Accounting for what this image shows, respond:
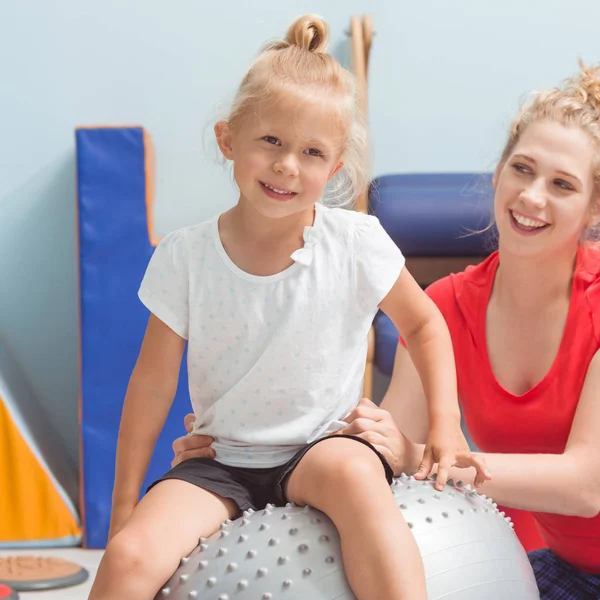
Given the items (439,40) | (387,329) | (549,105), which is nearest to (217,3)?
(439,40)

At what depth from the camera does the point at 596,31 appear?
2.76 m

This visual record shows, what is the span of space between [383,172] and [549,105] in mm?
1416

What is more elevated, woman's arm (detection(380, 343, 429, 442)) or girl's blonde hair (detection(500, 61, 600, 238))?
girl's blonde hair (detection(500, 61, 600, 238))

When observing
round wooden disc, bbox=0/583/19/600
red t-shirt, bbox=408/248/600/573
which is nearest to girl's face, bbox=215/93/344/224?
red t-shirt, bbox=408/248/600/573

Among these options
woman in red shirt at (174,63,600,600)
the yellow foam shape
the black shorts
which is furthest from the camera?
the yellow foam shape

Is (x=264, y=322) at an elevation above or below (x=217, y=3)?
below

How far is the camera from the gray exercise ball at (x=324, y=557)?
34.6 inches

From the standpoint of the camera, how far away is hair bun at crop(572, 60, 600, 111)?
135 cm

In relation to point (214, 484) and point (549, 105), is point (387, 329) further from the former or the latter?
point (214, 484)

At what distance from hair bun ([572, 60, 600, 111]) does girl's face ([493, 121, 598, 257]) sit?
2.7 inches

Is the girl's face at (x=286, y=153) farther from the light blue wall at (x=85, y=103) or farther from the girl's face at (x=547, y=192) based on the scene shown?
the light blue wall at (x=85, y=103)

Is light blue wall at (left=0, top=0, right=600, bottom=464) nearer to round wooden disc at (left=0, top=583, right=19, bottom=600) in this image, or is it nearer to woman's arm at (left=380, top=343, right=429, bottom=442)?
round wooden disc at (left=0, top=583, right=19, bottom=600)

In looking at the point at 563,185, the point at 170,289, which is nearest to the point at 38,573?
the point at 170,289

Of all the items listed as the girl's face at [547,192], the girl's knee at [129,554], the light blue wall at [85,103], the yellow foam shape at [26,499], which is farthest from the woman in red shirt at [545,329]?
the light blue wall at [85,103]
